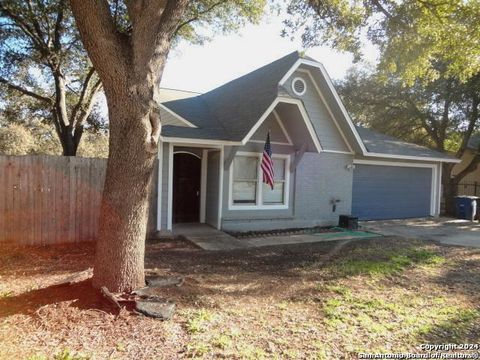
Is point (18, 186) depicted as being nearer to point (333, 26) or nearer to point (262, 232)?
point (262, 232)

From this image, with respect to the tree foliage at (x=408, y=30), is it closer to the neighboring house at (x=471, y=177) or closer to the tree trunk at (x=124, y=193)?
the tree trunk at (x=124, y=193)

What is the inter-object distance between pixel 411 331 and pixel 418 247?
578 cm

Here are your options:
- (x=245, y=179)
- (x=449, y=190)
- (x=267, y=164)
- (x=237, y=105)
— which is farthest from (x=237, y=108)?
(x=449, y=190)

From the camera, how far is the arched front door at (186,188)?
37.9 ft

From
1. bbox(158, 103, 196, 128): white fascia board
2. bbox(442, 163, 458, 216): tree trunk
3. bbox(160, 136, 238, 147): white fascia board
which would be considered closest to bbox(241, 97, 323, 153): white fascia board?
bbox(160, 136, 238, 147): white fascia board

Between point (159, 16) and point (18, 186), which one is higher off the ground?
point (159, 16)

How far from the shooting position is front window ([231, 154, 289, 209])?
1117 centimetres

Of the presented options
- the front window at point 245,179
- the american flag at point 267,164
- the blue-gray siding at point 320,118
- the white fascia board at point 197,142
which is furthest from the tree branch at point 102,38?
the blue-gray siding at point 320,118

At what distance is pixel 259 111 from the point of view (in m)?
10.3

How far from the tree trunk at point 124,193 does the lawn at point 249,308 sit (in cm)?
45

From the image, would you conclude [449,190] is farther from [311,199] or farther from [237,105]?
[237,105]

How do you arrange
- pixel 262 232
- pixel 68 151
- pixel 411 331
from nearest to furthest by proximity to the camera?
1. pixel 411 331
2. pixel 262 232
3. pixel 68 151

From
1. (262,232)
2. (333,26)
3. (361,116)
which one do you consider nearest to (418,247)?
(262,232)

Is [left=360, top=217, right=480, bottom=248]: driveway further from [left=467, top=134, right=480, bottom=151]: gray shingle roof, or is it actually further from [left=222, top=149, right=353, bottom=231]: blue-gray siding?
[left=467, top=134, right=480, bottom=151]: gray shingle roof
